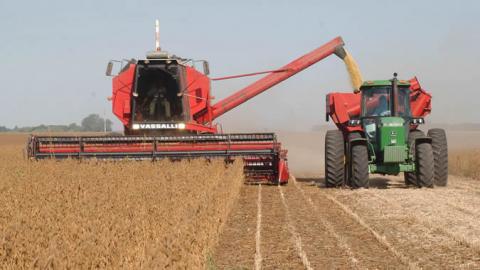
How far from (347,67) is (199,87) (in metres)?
3.65

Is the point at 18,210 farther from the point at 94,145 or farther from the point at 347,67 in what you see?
the point at 347,67

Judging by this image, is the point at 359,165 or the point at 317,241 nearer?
the point at 317,241

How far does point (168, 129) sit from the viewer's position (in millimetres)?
13711

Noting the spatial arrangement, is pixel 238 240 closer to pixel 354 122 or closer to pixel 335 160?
pixel 335 160

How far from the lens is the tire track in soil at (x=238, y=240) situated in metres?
6.33

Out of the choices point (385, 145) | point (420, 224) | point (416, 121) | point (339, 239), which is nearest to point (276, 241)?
point (339, 239)

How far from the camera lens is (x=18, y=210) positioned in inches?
202

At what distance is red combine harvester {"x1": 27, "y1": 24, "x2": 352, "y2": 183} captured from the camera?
12773 millimetres

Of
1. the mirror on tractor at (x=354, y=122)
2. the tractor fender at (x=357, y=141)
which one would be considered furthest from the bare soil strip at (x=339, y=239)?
the mirror on tractor at (x=354, y=122)

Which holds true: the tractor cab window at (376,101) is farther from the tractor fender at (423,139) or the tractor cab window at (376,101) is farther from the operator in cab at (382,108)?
the tractor fender at (423,139)

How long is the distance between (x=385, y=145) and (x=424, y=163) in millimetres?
797

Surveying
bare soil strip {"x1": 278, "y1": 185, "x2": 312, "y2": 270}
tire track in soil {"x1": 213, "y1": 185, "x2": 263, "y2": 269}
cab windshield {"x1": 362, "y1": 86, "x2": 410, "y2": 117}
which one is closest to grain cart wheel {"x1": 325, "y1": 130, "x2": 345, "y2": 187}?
cab windshield {"x1": 362, "y1": 86, "x2": 410, "y2": 117}

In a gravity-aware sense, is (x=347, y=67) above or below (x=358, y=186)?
above

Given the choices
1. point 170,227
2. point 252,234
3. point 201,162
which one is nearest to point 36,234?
point 170,227
